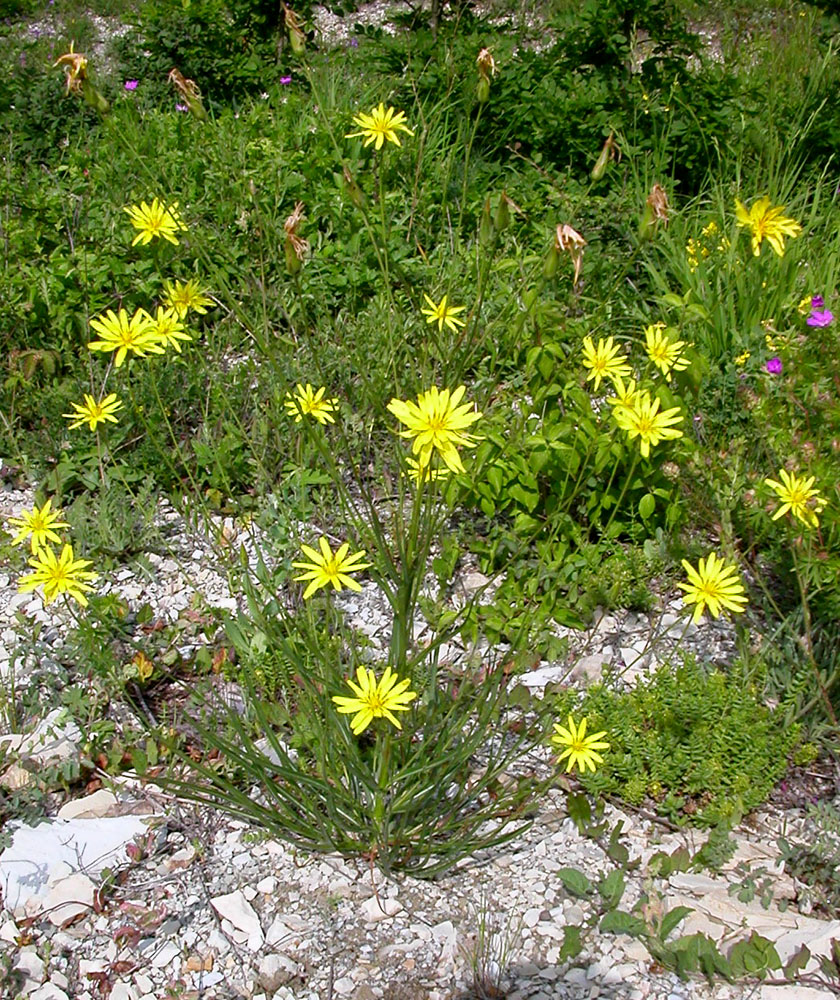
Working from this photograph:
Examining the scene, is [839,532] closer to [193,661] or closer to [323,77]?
[193,661]

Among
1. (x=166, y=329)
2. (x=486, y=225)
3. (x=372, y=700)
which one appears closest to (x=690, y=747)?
(x=372, y=700)

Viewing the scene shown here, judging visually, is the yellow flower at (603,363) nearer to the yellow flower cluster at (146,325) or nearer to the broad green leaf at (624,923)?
the yellow flower cluster at (146,325)

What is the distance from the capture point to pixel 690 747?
2.16m

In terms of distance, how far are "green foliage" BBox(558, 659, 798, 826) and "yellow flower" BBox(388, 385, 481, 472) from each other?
2.82ft

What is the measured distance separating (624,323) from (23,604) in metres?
2.17

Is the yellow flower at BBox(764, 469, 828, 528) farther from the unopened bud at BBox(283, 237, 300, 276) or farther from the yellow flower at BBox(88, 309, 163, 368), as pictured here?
the yellow flower at BBox(88, 309, 163, 368)

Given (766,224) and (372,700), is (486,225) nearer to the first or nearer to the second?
(766,224)

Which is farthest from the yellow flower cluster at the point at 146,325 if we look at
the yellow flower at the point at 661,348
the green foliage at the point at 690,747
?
the green foliage at the point at 690,747

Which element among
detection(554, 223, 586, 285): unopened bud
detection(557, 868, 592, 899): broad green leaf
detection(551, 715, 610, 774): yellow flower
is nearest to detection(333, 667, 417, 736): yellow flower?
detection(551, 715, 610, 774): yellow flower

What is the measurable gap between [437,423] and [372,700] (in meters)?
0.50

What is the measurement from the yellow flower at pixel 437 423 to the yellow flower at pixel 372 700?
1.32 ft

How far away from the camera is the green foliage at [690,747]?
2133 mm

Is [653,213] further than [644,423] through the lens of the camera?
No

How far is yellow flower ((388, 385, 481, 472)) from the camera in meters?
1.58
